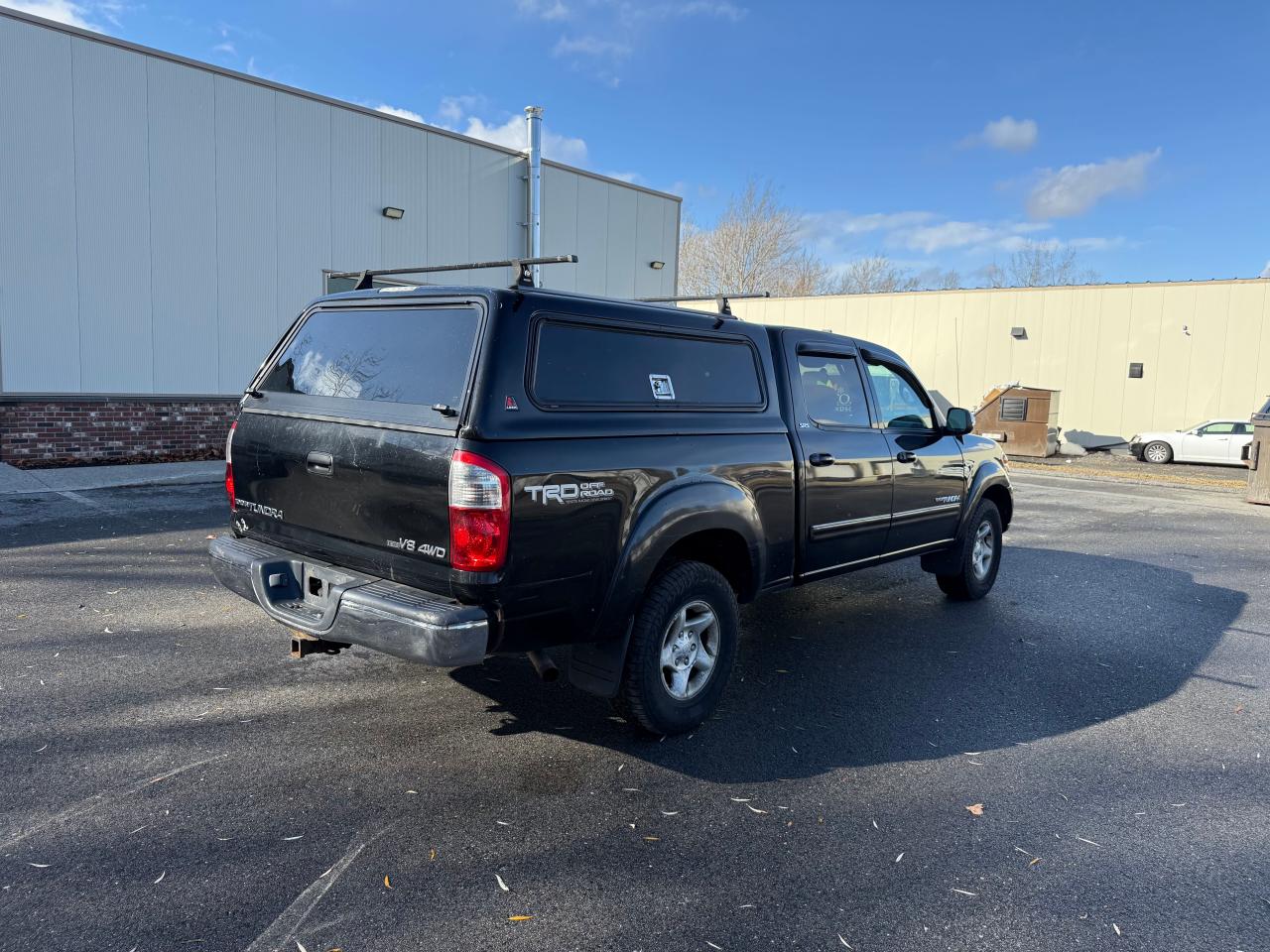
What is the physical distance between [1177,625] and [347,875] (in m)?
6.17

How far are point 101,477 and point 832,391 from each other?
34.9 ft

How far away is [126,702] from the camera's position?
4250mm

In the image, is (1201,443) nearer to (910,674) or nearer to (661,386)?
(910,674)

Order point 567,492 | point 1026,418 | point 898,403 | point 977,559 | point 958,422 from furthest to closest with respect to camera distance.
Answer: point 1026,418 → point 977,559 → point 958,422 → point 898,403 → point 567,492

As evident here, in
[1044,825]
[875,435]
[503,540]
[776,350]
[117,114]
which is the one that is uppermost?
[117,114]

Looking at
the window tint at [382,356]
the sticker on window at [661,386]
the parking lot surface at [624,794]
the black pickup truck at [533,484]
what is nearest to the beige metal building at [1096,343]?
the parking lot surface at [624,794]

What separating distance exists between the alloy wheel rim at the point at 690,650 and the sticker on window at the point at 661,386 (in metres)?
0.98

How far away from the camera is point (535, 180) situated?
18.6 metres

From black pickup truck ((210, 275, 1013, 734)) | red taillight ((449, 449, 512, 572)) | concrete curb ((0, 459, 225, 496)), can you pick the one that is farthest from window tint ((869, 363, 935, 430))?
concrete curb ((0, 459, 225, 496))

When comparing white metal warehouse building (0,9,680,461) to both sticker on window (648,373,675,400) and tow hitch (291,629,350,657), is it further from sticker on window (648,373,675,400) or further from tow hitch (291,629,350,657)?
sticker on window (648,373,675,400)

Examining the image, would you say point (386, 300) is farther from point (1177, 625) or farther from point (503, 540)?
point (1177, 625)

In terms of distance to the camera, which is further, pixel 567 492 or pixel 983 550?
pixel 983 550

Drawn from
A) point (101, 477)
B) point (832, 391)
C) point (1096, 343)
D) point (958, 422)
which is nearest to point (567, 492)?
point (832, 391)

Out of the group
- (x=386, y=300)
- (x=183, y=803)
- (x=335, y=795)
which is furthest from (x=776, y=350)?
(x=183, y=803)
